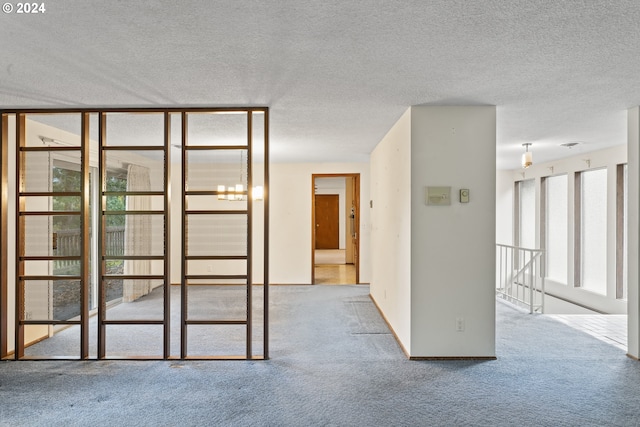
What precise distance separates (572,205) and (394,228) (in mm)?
4463

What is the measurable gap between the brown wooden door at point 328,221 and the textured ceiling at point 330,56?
410 inches

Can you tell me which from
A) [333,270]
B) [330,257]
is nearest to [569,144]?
[333,270]

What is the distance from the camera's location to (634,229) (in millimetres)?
4004

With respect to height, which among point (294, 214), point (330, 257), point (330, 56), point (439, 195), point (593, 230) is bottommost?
point (330, 257)

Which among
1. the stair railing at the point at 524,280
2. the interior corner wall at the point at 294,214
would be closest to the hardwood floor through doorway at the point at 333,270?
the interior corner wall at the point at 294,214

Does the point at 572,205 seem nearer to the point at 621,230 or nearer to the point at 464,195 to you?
the point at 621,230

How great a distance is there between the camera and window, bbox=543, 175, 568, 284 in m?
8.02

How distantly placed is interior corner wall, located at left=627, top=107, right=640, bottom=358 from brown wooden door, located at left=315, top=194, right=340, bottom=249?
10961mm

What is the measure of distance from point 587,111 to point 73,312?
241 inches

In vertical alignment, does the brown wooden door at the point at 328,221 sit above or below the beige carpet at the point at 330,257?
above

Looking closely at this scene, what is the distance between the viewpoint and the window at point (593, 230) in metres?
6.93

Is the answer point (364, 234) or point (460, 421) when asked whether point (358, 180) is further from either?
point (460, 421)

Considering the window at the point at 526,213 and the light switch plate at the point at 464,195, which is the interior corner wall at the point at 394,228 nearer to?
the light switch plate at the point at 464,195

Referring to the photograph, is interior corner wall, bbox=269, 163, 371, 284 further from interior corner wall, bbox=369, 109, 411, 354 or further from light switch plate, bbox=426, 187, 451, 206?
light switch plate, bbox=426, 187, 451, 206
